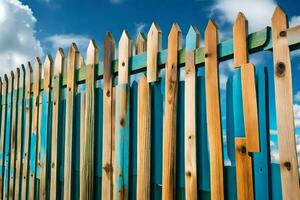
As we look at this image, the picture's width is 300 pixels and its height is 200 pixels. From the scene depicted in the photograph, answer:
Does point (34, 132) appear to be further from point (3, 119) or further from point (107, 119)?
point (107, 119)

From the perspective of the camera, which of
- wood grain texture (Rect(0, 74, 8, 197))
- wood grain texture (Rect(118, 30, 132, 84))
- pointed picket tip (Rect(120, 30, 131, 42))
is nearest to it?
wood grain texture (Rect(118, 30, 132, 84))

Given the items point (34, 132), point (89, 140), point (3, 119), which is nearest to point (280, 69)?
point (89, 140)

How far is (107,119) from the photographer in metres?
Result: 3.38

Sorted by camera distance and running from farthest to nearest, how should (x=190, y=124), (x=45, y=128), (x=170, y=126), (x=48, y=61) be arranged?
1. (x=48, y=61)
2. (x=45, y=128)
3. (x=170, y=126)
4. (x=190, y=124)

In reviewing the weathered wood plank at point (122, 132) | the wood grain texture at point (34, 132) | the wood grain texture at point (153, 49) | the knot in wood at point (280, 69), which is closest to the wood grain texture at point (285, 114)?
the knot in wood at point (280, 69)

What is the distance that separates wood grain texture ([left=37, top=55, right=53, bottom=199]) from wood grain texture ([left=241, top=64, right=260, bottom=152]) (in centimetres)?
254

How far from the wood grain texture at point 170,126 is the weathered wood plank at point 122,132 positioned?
1.48ft

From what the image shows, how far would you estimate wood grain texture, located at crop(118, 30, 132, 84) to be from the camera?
128 inches

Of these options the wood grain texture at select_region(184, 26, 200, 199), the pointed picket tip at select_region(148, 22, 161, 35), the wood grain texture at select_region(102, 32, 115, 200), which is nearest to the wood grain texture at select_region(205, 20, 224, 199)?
the wood grain texture at select_region(184, 26, 200, 199)

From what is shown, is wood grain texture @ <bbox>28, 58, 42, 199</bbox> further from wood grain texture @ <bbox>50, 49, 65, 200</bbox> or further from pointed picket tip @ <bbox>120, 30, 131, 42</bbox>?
pointed picket tip @ <bbox>120, 30, 131, 42</bbox>

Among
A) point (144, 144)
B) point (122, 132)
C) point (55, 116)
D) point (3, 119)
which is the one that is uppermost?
point (3, 119)

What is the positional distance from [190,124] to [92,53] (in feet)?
4.80

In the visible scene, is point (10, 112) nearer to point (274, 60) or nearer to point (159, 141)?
point (159, 141)

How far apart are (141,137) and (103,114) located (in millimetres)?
587
